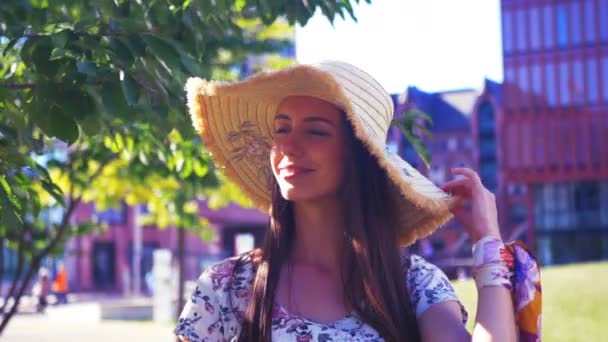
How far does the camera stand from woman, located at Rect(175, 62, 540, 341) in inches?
90.2

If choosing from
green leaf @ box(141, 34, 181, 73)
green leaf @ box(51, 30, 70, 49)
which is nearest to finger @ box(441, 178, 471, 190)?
green leaf @ box(141, 34, 181, 73)

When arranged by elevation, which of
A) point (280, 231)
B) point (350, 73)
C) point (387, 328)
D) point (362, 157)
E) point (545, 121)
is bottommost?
point (387, 328)

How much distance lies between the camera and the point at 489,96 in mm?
74812

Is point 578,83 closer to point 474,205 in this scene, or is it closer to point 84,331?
point 84,331

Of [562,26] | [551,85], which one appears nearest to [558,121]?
[551,85]

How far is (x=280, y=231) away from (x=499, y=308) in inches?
24.0

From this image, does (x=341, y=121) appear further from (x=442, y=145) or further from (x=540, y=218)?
(x=442, y=145)

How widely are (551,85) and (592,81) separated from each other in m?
2.57

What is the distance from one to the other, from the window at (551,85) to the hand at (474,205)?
6265 cm

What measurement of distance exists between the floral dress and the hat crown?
1.19 feet

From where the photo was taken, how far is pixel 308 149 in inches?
94.9

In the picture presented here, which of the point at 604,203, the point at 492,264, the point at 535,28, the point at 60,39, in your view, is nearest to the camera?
the point at 492,264

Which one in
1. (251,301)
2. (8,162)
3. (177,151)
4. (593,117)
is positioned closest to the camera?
(251,301)

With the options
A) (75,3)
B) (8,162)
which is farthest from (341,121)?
(75,3)
